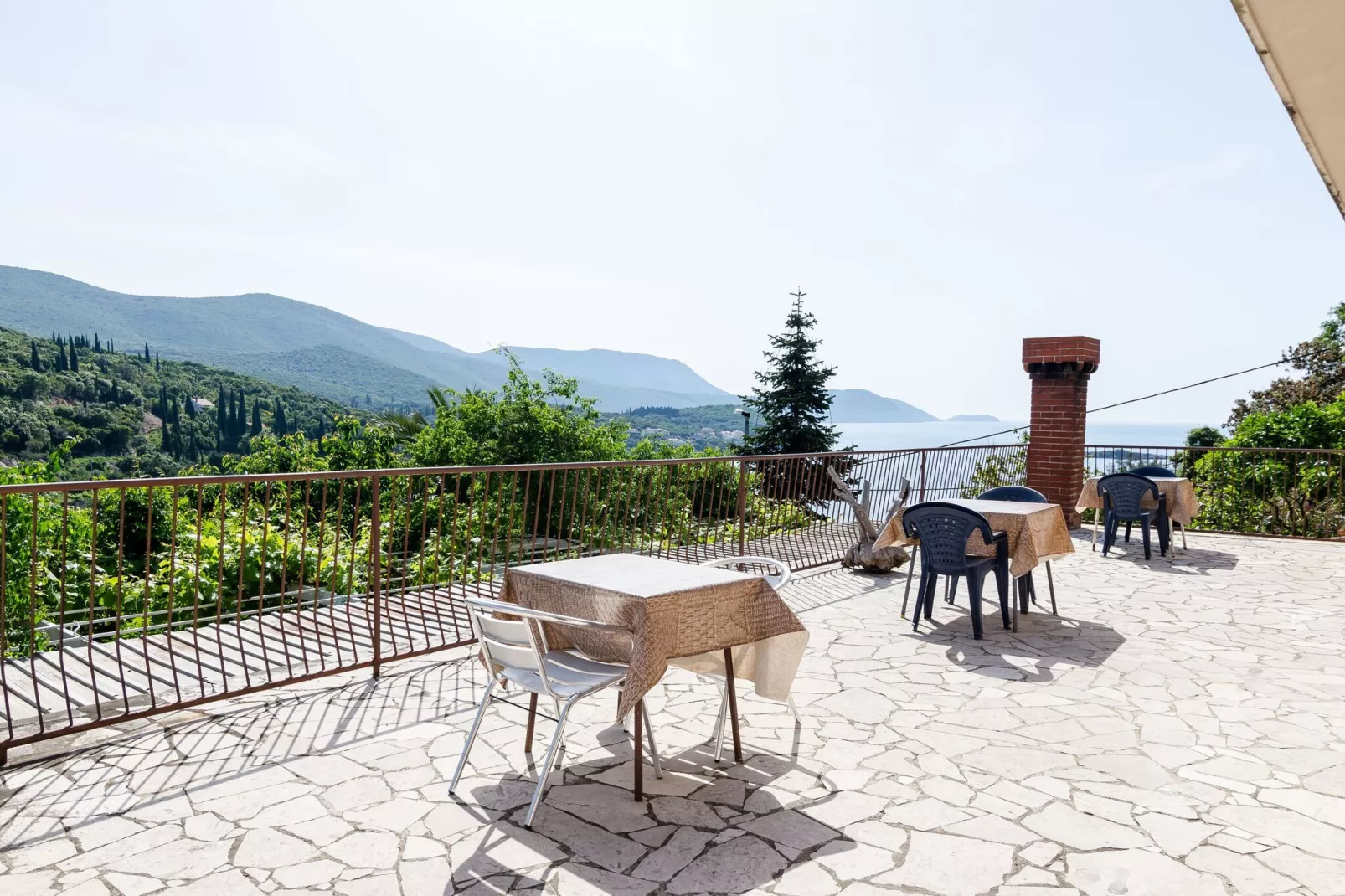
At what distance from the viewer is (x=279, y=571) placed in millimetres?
7867

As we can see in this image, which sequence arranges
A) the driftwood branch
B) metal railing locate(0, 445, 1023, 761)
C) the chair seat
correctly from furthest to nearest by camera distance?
the driftwood branch
metal railing locate(0, 445, 1023, 761)
the chair seat

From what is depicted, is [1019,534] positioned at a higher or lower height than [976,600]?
higher

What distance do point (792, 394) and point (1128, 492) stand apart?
26.0m

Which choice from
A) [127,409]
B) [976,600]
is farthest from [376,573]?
[127,409]

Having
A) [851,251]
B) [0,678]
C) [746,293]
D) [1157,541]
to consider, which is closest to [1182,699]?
[0,678]

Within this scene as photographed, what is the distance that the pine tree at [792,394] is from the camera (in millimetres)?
34688

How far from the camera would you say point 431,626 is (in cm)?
573

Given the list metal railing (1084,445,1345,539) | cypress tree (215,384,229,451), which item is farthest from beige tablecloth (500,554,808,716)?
cypress tree (215,384,229,451)

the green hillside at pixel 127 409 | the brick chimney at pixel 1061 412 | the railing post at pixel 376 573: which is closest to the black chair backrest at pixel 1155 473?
the brick chimney at pixel 1061 412

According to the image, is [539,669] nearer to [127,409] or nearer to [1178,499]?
[1178,499]

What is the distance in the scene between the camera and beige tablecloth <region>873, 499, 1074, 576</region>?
19.4ft

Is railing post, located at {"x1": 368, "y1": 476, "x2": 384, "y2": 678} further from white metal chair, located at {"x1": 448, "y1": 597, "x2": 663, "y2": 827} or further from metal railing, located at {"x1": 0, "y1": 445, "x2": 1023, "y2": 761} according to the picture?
white metal chair, located at {"x1": 448, "y1": 597, "x2": 663, "y2": 827}

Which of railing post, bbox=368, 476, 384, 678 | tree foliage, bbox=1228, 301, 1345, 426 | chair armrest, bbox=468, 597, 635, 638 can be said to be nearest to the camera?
chair armrest, bbox=468, 597, 635, 638

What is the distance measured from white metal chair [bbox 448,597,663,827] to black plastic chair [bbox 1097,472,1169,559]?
7530 millimetres
